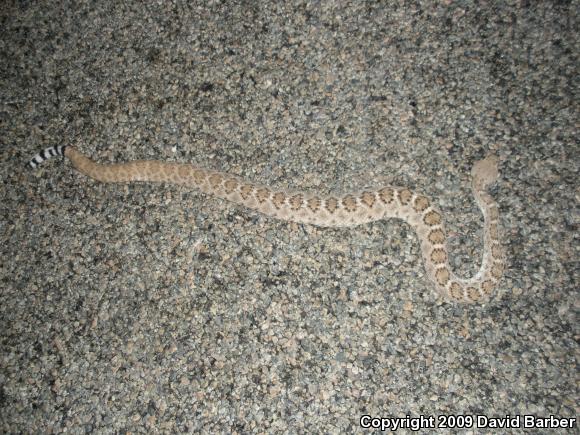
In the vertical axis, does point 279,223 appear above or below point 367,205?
below

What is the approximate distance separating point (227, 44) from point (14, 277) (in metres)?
3.71

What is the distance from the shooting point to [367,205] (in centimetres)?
397

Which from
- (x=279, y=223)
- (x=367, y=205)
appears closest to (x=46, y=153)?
(x=279, y=223)

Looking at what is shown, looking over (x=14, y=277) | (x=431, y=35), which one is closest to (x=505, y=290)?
(x=431, y=35)

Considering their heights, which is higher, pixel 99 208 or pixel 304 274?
pixel 99 208

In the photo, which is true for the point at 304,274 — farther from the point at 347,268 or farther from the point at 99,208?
the point at 99,208

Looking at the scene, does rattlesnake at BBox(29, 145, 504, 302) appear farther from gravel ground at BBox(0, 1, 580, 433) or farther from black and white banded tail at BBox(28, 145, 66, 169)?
black and white banded tail at BBox(28, 145, 66, 169)

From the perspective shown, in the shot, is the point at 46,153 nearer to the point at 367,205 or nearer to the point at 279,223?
the point at 279,223

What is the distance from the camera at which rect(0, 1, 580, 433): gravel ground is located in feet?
10.9

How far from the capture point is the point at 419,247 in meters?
3.89

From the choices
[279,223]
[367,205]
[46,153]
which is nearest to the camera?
[367,205]

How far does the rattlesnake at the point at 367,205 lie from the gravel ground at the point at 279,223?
0.44 ft

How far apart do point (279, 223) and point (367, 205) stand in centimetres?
94

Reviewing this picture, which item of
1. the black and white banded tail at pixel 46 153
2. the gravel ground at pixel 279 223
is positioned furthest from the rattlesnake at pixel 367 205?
the black and white banded tail at pixel 46 153
